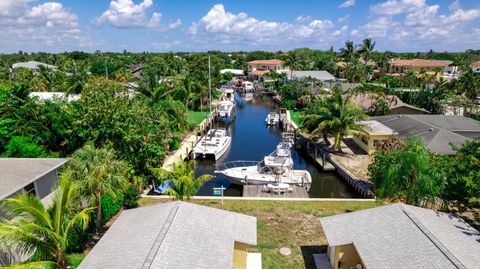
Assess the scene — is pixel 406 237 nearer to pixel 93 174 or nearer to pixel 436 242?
pixel 436 242

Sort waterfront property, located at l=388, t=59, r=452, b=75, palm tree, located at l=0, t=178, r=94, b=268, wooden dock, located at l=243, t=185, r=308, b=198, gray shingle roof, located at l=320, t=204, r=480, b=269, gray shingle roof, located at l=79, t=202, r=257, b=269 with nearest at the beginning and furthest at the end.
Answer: palm tree, located at l=0, t=178, r=94, b=268 → gray shingle roof, located at l=79, t=202, r=257, b=269 → gray shingle roof, located at l=320, t=204, r=480, b=269 → wooden dock, located at l=243, t=185, r=308, b=198 → waterfront property, located at l=388, t=59, r=452, b=75

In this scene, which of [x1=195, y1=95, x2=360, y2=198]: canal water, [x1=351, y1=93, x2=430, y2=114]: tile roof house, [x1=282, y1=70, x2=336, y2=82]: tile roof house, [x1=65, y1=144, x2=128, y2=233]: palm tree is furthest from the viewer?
[x1=282, y1=70, x2=336, y2=82]: tile roof house

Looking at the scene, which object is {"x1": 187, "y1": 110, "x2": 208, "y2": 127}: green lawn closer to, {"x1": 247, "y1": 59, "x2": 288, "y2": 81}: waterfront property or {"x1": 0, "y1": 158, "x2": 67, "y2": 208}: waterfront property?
{"x1": 0, "y1": 158, "x2": 67, "y2": 208}: waterfront property

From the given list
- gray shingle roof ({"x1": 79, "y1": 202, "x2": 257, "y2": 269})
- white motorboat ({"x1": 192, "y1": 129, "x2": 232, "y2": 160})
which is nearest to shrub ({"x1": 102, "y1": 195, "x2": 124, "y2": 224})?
gray shingle roof ({"x1": 79, "y1": 202, "x2": 257, "y2": 269})

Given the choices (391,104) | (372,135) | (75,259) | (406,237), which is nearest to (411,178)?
(406,237)

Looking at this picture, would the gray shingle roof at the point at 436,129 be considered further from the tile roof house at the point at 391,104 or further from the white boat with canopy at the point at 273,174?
the white boat with canopy at the point at 273,174

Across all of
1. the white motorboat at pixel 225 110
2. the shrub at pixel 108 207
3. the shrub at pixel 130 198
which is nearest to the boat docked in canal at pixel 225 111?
the white motorboat at pixel 225 110
